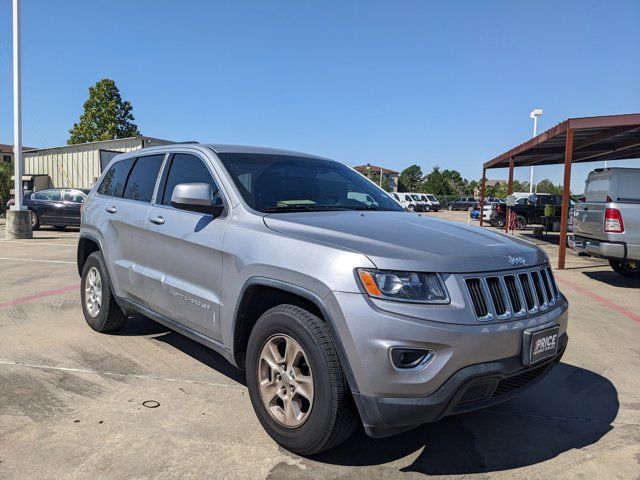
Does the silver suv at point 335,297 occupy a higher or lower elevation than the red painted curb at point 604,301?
higher

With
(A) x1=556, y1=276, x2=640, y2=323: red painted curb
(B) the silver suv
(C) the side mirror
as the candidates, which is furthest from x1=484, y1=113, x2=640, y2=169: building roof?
(C) the side mirror

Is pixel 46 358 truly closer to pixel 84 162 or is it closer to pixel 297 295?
pixel 297 295

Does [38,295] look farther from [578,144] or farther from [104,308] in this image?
[578,144]

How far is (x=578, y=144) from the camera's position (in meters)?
14.8

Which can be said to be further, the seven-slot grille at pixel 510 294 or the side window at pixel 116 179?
the side window at pixel 116 179

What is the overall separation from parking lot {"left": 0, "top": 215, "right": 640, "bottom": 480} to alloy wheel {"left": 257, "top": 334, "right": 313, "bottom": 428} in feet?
0.85

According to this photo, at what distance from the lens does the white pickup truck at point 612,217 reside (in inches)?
324

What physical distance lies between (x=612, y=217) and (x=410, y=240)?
23.2 feet

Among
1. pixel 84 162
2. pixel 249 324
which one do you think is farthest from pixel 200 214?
pixel 84 162

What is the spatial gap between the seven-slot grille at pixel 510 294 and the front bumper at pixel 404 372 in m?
0.11

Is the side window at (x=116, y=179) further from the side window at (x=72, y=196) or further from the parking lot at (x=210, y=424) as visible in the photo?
the side window at (x=72, y=196)

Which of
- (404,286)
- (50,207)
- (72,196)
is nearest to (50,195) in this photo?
(50,207)

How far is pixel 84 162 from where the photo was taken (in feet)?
86.3

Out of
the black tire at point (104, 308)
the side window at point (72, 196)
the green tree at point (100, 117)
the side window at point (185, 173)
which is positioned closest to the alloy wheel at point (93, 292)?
the black tire at point (104, 308)
